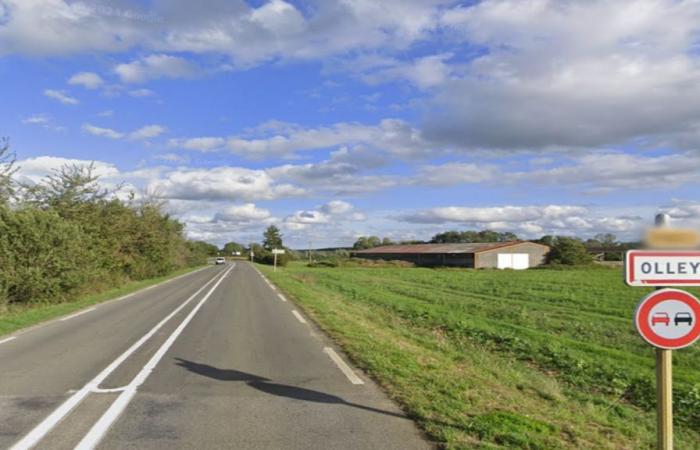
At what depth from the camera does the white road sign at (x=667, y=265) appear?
4086 millimetres

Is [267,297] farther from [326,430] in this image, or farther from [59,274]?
[326,430]

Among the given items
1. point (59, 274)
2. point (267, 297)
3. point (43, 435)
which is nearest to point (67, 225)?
point (59, 274)

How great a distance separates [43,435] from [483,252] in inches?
3031

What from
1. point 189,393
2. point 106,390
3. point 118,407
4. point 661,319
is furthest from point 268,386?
point 661,319

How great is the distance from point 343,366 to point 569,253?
249ft

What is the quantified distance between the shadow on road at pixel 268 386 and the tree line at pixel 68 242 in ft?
39.8

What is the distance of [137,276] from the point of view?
40.0 m

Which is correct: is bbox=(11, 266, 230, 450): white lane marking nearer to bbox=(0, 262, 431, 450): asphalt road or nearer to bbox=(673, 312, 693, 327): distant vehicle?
bbox=(0, 262, 431, 450): asphalt road

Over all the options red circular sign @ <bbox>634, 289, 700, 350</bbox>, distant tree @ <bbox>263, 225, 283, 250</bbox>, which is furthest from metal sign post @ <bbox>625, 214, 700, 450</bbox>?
distant tree @ <bbox>263, 225, 283, 250</bbox>

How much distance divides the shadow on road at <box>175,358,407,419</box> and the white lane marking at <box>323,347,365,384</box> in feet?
2.74

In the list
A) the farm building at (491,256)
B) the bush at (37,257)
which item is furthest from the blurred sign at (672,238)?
the farm building at (491,256)

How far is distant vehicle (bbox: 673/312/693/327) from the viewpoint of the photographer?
411cm

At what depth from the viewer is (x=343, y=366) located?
870 cm

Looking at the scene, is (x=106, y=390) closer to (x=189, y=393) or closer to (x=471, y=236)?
(x=189, y=393)
